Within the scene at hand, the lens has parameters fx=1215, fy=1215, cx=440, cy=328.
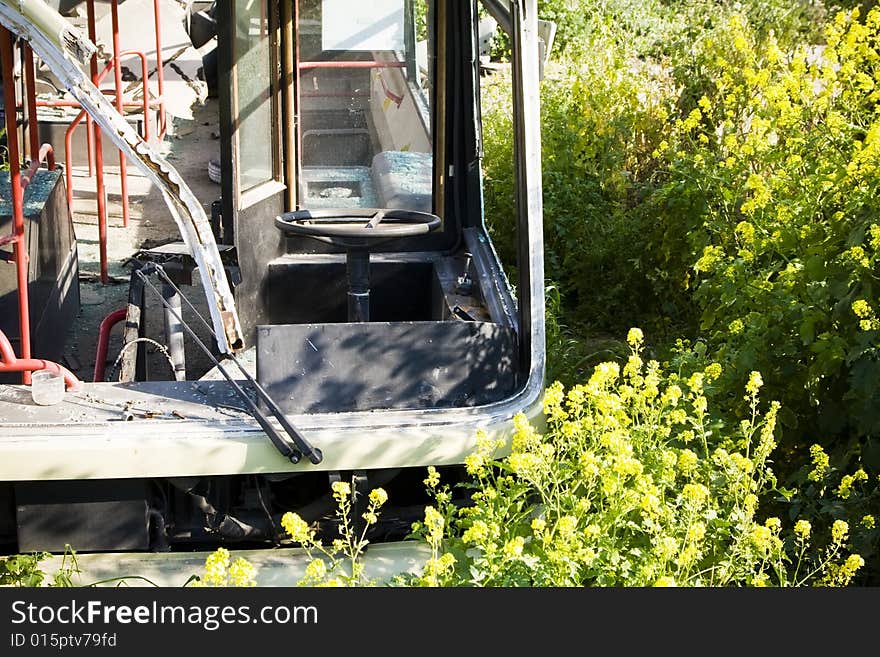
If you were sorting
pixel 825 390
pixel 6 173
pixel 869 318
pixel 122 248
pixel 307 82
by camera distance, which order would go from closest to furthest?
1. pixel 869 318
2. pixel 825 390
3. pixel 307 82
4. pixel 6 173
5. pixel 122 248

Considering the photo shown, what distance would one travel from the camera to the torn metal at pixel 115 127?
134 inches

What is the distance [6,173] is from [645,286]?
3752 mm

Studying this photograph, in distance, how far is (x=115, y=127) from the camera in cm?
351

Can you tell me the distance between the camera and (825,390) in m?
4.62

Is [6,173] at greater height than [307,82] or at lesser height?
lesser

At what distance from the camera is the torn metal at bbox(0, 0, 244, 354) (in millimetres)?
3412

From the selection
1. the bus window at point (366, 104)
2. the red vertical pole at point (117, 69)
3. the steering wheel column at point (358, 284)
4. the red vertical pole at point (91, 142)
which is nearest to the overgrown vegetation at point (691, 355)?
the steering wheel column at point (358, 284)

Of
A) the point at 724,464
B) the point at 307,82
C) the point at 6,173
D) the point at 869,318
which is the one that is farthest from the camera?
the point at 6,173

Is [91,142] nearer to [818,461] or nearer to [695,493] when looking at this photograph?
[818,461]

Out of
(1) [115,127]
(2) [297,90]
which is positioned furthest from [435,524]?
(2) [297,90]

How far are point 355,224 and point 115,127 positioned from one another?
1.43 metres

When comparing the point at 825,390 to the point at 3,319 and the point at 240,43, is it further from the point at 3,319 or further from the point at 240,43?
the point at 3,319

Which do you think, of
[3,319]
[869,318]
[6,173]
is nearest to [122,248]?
[6,173]

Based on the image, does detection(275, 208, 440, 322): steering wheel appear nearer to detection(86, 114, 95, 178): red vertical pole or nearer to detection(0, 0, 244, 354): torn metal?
detection(0, 0, 244, 354): torn metal
